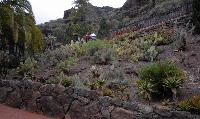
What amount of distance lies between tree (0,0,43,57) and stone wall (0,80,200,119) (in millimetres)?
2849

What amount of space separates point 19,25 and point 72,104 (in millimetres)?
6384

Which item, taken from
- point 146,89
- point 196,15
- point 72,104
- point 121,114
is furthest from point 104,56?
point 121,114

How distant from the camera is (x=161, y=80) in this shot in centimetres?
1115

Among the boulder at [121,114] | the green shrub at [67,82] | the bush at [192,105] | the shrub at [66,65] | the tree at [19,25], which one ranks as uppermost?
the tree at [19,25]

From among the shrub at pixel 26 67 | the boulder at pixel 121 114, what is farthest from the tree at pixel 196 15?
the boulder at pixel 121 114

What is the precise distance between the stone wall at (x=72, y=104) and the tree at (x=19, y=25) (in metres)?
2.85

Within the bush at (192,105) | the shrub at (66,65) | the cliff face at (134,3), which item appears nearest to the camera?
the bush at (192,105)

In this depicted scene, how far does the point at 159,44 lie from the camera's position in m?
17.8

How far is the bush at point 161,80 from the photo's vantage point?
10898 mm

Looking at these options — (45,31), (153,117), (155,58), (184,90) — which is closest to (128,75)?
(155,58)

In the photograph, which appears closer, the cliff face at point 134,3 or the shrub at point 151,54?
the shrub at point 151,54

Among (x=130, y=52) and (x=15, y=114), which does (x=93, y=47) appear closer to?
(x=130, y=52)

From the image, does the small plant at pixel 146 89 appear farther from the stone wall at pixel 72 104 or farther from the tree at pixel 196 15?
the tree at pixel 196 15

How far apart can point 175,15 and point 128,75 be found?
9.82 metres
